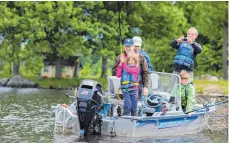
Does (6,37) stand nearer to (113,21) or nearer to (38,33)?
(38,33)

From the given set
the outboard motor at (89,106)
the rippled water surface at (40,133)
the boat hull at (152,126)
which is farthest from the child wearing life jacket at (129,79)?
the rippled water surface at (40,133)

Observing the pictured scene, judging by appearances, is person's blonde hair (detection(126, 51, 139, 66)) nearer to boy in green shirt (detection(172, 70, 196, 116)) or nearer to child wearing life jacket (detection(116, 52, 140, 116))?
child wearing life jacket (detection(116, 52, 140, 116))

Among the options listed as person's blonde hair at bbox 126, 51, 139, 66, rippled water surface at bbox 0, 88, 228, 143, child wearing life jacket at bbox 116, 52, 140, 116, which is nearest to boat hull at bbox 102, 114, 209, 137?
rippled water surface at bbox 0, 88, 228, 143

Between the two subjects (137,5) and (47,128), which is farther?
(137,5)

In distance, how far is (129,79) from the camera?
1185 cm

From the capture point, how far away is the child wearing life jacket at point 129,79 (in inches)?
465

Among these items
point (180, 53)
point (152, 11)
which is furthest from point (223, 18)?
point (180, 53)

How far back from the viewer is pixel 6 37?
1496 inches

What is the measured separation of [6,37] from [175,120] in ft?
88.7

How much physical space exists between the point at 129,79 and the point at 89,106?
3.66 feet

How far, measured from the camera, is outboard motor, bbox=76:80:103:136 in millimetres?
11477

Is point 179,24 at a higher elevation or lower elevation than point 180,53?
higher

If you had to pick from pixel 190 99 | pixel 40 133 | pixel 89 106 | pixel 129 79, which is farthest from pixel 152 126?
pixel 40 133

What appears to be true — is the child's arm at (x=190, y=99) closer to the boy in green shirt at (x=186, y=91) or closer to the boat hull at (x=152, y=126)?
the boy in green shirt at (x=186, y=91)
